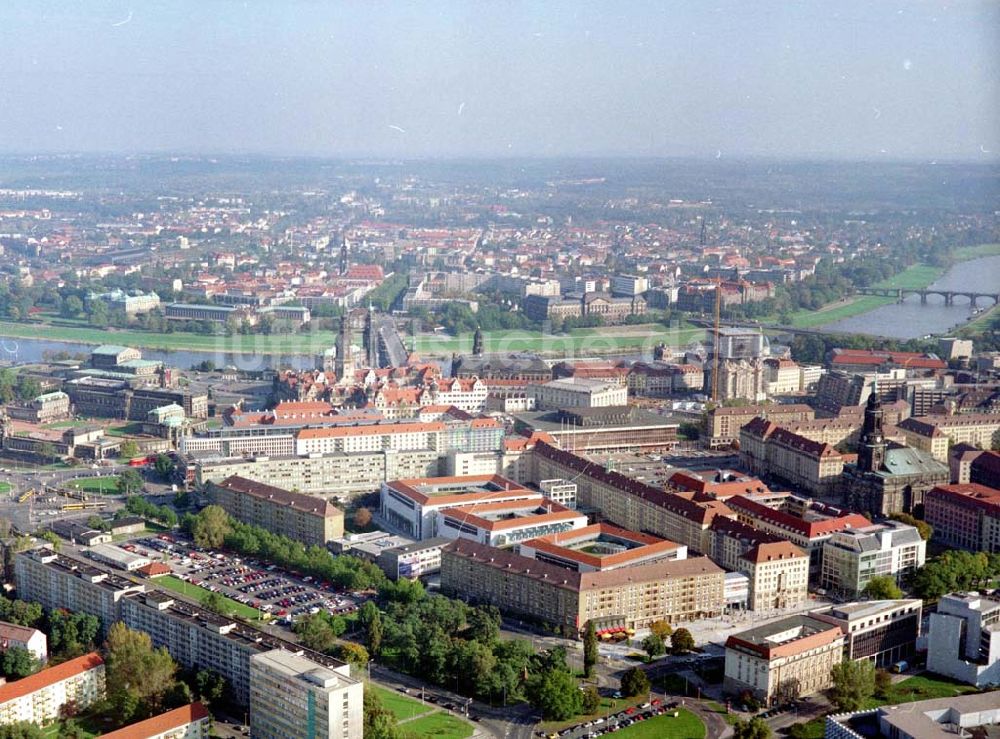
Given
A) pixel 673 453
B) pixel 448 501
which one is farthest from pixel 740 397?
pixel 448 501

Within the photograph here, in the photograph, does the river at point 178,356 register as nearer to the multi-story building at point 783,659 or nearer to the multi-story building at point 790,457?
the multi-story building at point 790,457

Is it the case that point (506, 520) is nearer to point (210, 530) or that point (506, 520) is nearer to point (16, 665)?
point (210, 530)

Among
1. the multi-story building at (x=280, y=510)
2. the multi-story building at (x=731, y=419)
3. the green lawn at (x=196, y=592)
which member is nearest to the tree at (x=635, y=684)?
the green lawn at (x=196, y=592)

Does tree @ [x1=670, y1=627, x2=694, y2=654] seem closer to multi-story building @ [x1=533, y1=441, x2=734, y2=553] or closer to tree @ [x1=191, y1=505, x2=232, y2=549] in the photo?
multi-story building @ [x1=533, y1=441, x2=734, y2=553]

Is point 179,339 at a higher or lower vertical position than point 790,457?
lower

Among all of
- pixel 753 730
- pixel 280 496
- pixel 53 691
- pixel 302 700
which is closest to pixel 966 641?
pixel 753 730
